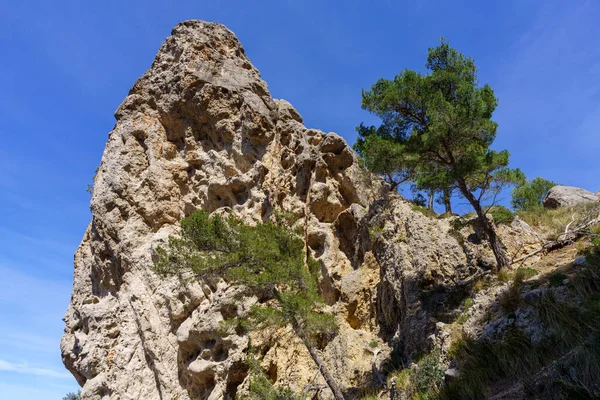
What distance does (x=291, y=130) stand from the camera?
1984cm

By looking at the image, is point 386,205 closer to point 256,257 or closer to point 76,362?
point 256,257

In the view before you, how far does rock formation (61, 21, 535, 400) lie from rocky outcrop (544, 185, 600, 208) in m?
11.1

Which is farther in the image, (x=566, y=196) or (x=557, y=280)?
(x=566, y=196)

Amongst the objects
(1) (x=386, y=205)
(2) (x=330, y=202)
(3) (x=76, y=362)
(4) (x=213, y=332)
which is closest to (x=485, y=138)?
(1) (x=386, y=205)

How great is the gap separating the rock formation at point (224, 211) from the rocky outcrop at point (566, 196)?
36.5ft

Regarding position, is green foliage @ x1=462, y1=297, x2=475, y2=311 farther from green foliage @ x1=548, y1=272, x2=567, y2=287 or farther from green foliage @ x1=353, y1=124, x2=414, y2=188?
green foliage @ x1=353, y1=124, x2=414, y2=188

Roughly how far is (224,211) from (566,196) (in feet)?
67.8

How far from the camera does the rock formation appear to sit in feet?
44.2

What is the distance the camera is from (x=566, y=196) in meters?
23.4

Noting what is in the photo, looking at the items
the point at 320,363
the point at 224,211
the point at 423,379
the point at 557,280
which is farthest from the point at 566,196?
the point at 320,363

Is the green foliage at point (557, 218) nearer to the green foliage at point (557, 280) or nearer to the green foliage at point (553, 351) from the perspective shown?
the green foliage at point (557, 280)

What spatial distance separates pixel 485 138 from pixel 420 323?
21.6ft

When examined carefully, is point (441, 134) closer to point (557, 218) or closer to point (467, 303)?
point (467, 303)

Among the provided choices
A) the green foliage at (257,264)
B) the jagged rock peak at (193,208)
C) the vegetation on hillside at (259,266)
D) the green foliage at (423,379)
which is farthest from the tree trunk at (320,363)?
the jagged rock peak at (193,208)
